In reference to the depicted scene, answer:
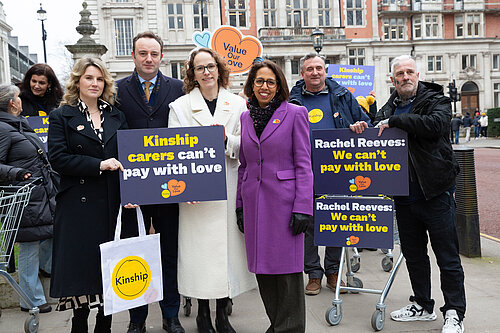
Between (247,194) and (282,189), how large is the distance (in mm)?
289

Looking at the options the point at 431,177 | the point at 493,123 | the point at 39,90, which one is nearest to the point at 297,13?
the point at 493,123

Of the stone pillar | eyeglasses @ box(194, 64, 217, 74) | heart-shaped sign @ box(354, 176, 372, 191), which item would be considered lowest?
heart-shaped sign @ box(354, 176, 372, 191)

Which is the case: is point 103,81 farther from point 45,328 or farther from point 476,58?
point 476,58

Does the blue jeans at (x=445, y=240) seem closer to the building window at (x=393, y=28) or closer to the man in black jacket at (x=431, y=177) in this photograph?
the man in black jacket at (x=431, y=177)

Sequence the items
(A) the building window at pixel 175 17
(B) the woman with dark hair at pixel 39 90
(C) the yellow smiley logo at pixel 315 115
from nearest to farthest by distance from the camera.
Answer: (C) the yellow smiley logo at pixel 315 115, (B) the woman with dark hair at pixel 39 90, (A) the building window at pixel 175 17

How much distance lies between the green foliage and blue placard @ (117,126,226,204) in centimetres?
3318

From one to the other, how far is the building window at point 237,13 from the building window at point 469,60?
78.7 ft

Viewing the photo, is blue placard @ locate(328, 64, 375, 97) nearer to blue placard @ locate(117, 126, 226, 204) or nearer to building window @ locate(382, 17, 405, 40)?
blue placard @ locate(117, 126, 226, 204)

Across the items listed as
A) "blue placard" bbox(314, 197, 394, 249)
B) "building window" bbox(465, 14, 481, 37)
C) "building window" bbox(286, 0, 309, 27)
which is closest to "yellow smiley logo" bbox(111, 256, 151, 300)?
"blue placard" bbox(314, 197, 394, 249)

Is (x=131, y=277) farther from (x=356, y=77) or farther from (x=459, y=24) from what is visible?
(x=459, y=24)

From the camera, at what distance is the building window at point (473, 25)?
169ft

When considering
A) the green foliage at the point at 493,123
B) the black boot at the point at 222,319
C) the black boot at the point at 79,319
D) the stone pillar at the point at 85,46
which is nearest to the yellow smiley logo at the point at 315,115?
the black boot at the point at 222,319

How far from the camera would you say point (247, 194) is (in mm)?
3439

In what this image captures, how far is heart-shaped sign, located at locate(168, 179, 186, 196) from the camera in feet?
11.3
